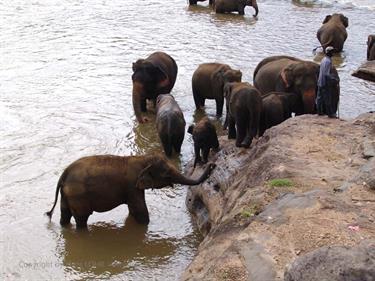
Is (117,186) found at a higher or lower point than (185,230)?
higher

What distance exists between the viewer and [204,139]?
962 centimetres

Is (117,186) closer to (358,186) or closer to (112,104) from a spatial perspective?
(358,186)

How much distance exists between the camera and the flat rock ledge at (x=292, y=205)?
527cm

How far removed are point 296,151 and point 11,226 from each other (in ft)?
12.9

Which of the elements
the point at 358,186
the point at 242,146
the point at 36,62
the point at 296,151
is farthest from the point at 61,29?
the point at 358,186

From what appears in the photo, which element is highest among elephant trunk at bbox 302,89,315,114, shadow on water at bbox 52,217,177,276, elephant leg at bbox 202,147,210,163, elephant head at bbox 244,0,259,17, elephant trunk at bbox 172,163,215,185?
elephant trunk at bbox 302,89,315,114

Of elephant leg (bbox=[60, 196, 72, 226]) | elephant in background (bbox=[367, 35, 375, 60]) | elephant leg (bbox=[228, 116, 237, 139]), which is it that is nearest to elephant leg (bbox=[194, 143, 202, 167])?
elephant leg (bbox=[228, 116, 237, 139])

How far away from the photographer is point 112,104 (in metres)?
14.2

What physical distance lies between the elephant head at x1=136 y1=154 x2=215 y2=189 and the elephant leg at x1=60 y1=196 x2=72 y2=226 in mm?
1027

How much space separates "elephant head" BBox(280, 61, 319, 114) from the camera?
11289 mm

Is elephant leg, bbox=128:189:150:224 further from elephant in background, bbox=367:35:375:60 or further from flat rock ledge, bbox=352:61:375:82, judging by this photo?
elephant in background, bbox=367:35:375:60

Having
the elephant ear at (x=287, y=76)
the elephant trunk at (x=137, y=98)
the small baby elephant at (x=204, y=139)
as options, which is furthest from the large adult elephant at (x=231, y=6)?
the small baby elephant at (x=204, y=139)

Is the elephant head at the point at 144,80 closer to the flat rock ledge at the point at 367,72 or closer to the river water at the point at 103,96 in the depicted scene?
the river water at the point at 103,96

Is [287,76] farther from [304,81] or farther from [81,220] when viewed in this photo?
[81,220]
